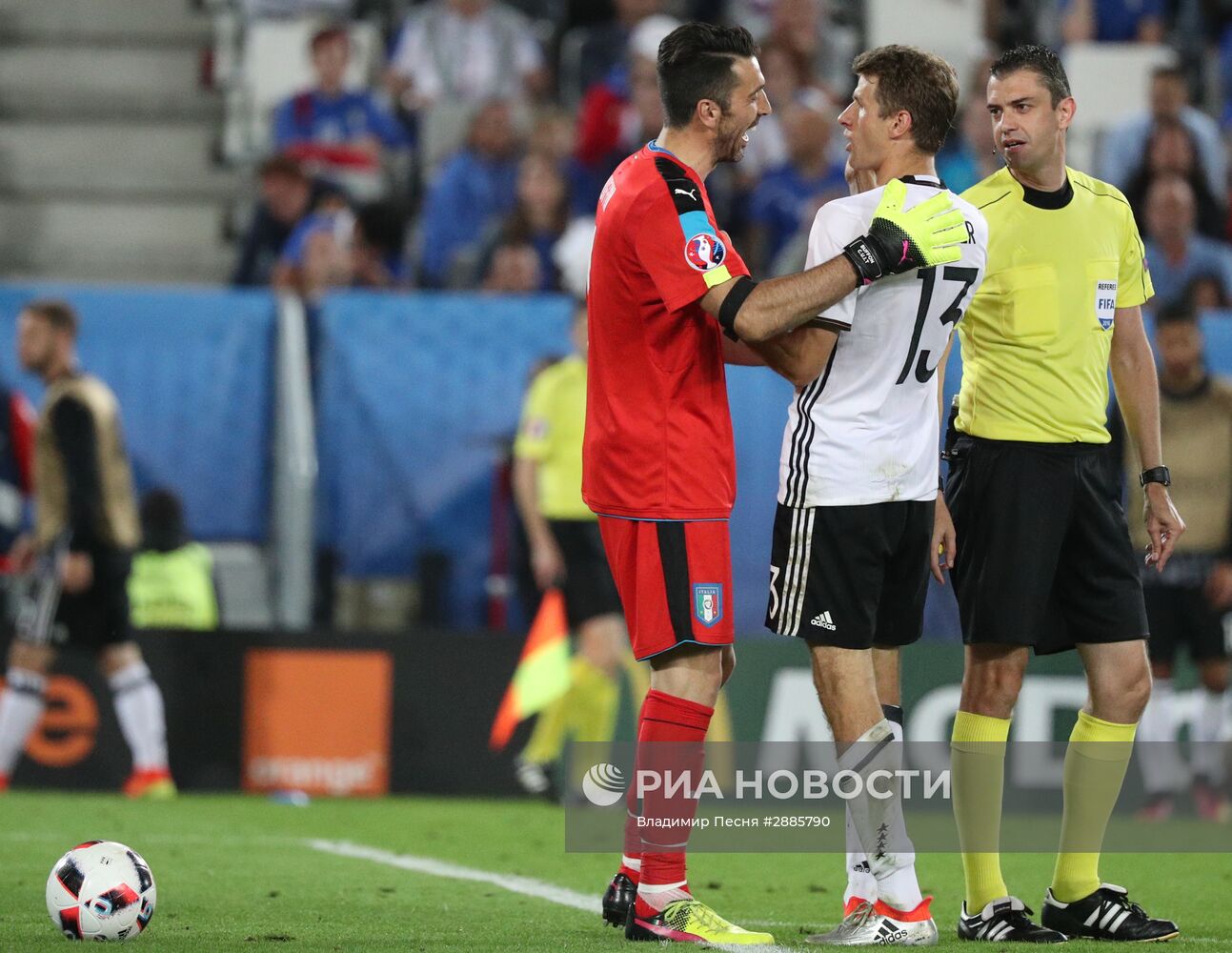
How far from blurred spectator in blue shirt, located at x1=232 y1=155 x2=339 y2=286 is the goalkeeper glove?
773cm

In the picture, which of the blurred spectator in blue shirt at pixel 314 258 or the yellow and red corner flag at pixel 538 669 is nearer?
the yellow and red corner flag at pixel 538 669

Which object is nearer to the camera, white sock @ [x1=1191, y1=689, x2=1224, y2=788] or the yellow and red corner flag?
white sock @ [x1=1191, y1=689, x2=1224, y2=788]

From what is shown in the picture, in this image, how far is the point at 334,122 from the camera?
12.9 meters

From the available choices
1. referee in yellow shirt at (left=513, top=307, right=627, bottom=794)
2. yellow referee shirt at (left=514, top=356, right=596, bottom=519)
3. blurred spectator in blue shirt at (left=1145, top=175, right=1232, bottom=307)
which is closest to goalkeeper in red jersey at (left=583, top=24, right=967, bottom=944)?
referee in yellow shirt at (left=513, top=307, right=627, bottom=794)

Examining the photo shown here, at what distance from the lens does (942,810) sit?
9156 mm

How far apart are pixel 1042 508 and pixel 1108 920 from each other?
1083 millimetres

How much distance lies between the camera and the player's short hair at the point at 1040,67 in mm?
5223

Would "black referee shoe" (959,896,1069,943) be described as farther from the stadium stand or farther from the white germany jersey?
the stadium stand

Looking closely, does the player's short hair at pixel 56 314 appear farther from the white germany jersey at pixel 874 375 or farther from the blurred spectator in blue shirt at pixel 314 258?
the white germany jersey at pixel 874 375

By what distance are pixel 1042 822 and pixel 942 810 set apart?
1.55ft

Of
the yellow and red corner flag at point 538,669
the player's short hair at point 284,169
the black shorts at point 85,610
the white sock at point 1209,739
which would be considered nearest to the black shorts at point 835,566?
the yellow and red corner flag at point 538,669

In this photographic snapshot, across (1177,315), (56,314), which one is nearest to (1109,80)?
(1177,315)

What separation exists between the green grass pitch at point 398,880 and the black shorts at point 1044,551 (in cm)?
82

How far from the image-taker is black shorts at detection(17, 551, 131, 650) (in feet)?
30.9
